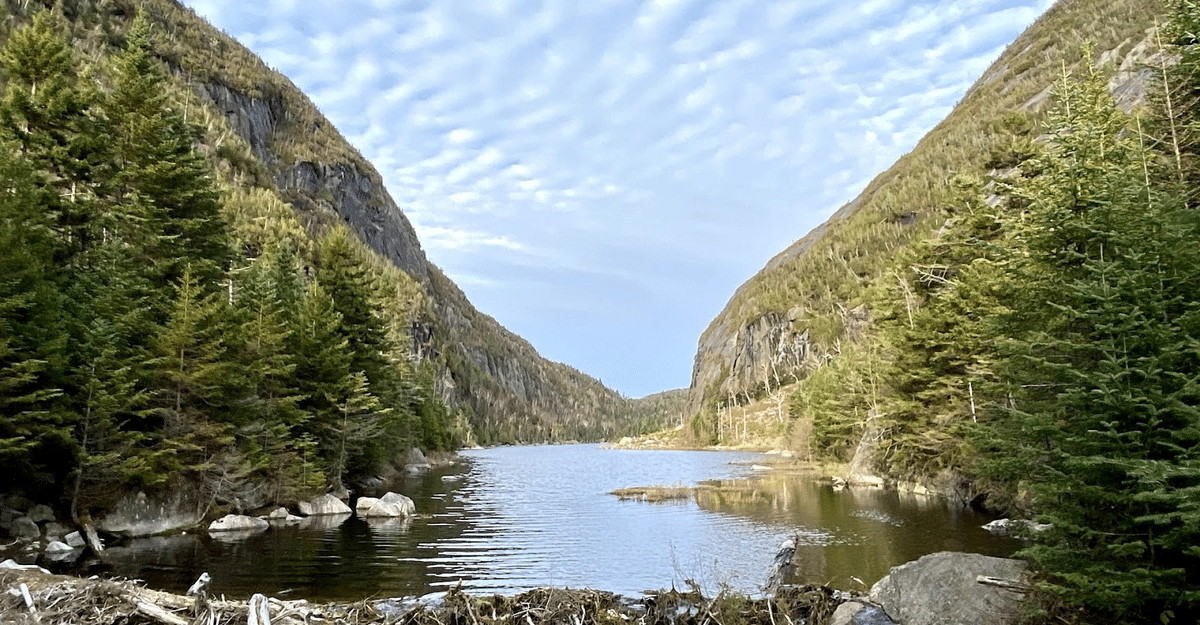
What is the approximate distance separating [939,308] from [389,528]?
93.8 feet

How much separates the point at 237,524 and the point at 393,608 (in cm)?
1925

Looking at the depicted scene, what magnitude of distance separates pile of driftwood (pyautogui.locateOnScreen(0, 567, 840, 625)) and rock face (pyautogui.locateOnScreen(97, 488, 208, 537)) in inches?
503

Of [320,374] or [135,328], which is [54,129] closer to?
[135,328]

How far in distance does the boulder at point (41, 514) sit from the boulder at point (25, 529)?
0.31 metres

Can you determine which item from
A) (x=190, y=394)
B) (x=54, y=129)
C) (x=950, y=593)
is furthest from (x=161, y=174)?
(x=950, y=593)

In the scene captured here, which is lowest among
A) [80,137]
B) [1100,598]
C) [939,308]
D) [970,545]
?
[970,545]

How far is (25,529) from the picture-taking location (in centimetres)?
2109

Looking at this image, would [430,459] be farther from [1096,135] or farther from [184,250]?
[1096,135]

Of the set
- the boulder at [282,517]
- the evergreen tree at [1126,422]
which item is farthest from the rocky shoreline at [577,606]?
the boulder at [282,517]

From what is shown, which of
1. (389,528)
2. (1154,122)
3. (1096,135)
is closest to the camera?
(1096,135)

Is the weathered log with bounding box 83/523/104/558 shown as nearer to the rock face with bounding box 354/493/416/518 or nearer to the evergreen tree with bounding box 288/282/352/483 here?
the rock face with bounding box 354/493/416/518

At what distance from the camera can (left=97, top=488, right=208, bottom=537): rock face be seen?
24.2 m

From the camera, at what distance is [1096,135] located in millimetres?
14203

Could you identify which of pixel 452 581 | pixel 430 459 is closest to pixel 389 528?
pixel 452 581
